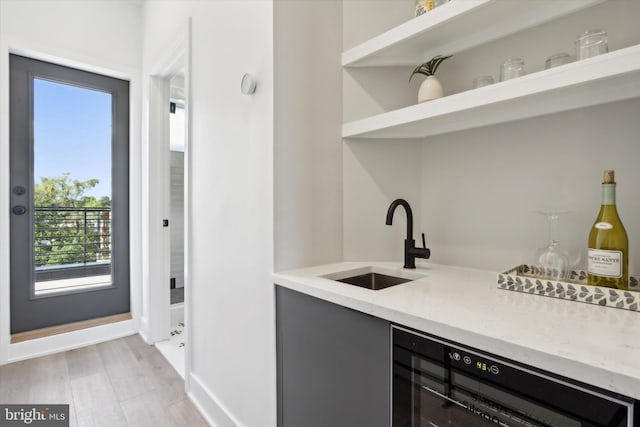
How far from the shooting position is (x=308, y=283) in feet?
3.67

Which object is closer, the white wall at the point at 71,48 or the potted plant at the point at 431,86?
the potted plant at the point at 431,86

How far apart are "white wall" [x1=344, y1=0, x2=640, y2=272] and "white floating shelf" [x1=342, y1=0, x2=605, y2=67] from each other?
0.08 metres

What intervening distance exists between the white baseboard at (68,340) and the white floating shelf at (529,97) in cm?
272

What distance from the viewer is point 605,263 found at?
2.95ft

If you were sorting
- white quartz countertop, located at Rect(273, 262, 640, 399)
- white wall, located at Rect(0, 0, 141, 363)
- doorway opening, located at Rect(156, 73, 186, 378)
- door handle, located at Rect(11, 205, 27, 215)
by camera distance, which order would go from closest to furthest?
white quartz countertop, located at Rect(273, 262, 640, 399) < white wall, located at Rect(0, 0, 141, 363) < door handle, located at Rect(11, 205, 27, 215) < doorway opening, located at Rect(156, 73, 186, 378)

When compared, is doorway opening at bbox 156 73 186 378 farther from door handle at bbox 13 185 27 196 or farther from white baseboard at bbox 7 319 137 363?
door handle at bbox 13 185 27 196

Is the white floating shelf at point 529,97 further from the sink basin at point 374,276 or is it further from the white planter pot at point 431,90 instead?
the sink basin at point 374,276

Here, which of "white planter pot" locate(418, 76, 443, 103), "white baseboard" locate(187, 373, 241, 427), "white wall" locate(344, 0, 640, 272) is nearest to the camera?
"white wall" locate(344, 0, 640, 272)

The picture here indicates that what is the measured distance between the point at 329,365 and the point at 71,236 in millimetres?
2616

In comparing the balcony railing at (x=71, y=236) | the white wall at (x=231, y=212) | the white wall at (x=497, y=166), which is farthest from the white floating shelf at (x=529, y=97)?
the balcony railing at (x=71, y=236)

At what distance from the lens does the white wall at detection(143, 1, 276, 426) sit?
134cm

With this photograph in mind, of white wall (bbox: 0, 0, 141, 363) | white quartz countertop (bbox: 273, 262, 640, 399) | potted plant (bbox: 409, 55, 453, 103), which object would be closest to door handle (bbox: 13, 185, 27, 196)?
white wall (bbox: 0, 0, 141, 363)

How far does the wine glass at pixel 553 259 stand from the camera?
105cm

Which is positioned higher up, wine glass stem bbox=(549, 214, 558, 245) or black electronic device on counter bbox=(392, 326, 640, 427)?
wine glass stem bbox=(549, 214, 558, 245)
